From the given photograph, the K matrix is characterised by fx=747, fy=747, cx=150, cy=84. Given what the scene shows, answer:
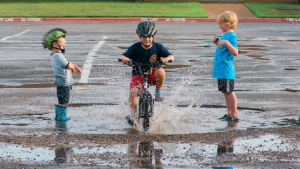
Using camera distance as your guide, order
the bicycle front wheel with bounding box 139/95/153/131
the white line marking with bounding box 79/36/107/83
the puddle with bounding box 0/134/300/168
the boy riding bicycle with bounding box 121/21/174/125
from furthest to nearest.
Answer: the white line marking with bounding box 79/36/107/83, the boy riding bicycle with bounding box 121/21/174/125, the bicycle front wheel with bounding box 139/95/153/131, the puddle with bounding box 0/134/300/168

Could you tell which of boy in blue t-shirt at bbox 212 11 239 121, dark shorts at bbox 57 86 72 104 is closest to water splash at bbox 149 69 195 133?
boy in blue t-shirt at bbox 212 11 239 121

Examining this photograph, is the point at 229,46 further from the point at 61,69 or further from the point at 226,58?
the point at 61,69

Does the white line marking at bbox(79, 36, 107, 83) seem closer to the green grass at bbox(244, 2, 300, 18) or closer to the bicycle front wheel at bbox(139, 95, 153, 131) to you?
the bicycle front wheel at bbox(139, 95, 153, 131)

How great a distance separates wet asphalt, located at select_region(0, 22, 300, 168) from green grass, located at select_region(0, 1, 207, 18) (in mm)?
16590

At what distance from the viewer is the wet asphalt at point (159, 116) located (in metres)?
7.79

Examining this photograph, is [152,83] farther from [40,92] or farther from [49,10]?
[49,10]

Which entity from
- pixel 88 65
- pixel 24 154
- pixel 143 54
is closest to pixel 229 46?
pixel 143 54

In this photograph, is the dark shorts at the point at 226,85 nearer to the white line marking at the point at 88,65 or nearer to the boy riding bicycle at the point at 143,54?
the boy riding bicycle at the point at 143,54

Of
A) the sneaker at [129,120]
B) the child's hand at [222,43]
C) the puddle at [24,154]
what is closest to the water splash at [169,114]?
the sneaker at [129,120]

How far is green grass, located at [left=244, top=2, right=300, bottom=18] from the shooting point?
122ft

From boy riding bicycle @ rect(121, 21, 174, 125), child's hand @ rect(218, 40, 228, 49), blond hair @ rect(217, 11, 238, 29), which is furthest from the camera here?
blond hair @ rect(217, 11, 238, 29)

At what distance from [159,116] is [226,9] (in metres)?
30.5

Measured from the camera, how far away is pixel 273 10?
1556 inches

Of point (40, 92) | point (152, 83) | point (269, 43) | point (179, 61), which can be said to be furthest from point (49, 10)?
point (152, 83)
